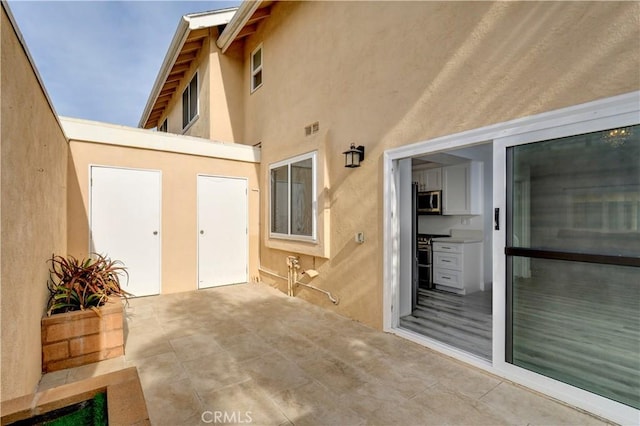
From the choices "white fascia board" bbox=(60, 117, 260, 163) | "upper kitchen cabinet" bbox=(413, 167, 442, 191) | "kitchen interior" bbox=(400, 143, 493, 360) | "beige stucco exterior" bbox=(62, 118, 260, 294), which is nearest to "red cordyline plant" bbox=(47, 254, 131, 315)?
"beige stucco exterior" bbox=(62, 118, 260, 294)

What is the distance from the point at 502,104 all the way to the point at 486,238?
3934 mm

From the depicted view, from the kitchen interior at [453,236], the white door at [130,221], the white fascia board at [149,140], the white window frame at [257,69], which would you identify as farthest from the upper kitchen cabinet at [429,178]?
the white door at [130,221]

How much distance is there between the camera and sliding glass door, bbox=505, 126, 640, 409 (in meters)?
1.93

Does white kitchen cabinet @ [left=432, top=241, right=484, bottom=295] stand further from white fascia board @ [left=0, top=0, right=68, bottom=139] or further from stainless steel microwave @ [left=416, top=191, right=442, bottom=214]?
white fascia board @ [left=0, top=0, right=68, bottom=139]

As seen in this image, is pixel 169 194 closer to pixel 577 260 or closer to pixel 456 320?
pixel 456 320

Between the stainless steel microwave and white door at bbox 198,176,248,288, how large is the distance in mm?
3747

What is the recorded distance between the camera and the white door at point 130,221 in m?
4.71

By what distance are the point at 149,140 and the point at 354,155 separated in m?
3.66

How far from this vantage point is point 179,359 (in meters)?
2.86

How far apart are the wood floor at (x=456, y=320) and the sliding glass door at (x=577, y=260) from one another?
67 centimetres

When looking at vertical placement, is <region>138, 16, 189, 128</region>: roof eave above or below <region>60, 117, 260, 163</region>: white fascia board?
above

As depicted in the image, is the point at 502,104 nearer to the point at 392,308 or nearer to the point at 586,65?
the point at 586,65

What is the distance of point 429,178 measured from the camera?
627 cm

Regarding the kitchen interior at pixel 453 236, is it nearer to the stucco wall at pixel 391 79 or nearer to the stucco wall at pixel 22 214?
the stucco wall at pixel 391 79
